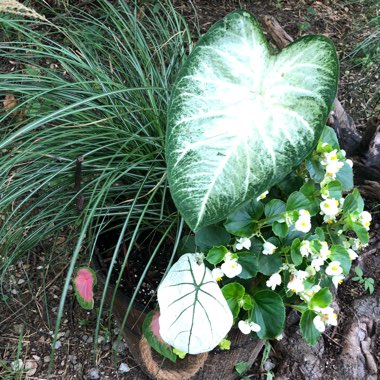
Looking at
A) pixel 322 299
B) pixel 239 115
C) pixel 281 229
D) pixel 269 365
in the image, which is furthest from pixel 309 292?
pixel 269 365

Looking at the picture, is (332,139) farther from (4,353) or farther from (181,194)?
(4,353)

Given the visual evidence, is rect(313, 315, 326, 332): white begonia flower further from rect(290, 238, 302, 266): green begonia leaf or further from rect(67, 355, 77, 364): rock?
rect(67, 355, 77, 364): rock

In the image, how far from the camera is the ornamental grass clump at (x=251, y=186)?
0.81 metres

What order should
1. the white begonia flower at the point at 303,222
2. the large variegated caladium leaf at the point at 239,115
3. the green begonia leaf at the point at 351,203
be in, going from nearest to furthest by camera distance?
the large variegated caladium leaf at the point at 239,115 < the white begonia flower at the point at 303,222 < the green begonia leaf at the point at 351,203

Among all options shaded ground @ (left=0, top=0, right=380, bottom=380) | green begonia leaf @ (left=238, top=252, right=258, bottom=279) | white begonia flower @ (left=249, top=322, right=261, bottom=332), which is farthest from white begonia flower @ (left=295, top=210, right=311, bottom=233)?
shaded ground @ (left=0, top=0, right=380, bottom=380)

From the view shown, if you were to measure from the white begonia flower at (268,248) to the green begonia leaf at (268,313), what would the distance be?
78 mm

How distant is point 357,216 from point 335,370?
630mm

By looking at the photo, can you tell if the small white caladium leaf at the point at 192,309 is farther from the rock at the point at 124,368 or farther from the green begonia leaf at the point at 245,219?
the rock at the point at 124,368

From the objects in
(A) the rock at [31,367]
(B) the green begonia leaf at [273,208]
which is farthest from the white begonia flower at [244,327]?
(A) the rock at [31,367]

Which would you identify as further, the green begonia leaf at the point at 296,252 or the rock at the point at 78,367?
the rock at the point at 78,367

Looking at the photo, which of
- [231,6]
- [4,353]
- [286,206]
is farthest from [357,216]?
[231,6]

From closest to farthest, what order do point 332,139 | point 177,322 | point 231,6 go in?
point 177,322
point 332,139
point 231,6

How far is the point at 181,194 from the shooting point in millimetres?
803

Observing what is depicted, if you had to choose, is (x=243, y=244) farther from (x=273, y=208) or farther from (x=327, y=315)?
(x=327, y=315)
